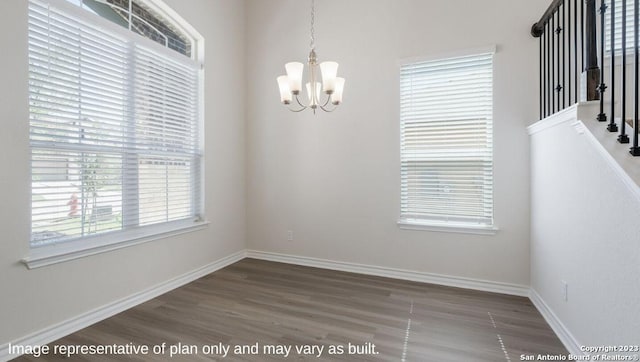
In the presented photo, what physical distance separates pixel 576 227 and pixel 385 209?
1.85m

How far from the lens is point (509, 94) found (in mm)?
3096

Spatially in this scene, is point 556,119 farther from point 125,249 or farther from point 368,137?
point 125,249

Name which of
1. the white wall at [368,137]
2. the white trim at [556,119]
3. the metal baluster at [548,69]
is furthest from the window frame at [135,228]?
the metal baluster at [548,69]

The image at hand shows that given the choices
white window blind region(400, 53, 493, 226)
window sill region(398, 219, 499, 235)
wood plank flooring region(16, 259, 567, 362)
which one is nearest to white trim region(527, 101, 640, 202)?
white window blind region(400, 53, 493, 226)

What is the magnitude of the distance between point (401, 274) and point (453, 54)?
8.08 ft

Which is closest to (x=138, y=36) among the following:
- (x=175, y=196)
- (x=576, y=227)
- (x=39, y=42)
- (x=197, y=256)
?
(x=39, y=42)

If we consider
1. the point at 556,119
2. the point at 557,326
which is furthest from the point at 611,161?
the point at 557,326

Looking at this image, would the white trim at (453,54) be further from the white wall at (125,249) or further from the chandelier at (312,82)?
the white wall at (125,249)

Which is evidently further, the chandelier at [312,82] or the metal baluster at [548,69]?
the metal baluster at [548,69]

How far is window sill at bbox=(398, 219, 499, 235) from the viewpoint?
3.20 m

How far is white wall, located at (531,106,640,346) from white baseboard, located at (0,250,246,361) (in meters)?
3.47

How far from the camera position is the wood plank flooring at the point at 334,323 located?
2.14 meters

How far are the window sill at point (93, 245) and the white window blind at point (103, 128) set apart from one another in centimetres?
5

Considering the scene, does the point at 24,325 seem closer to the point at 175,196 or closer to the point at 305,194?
the point at 175,196
